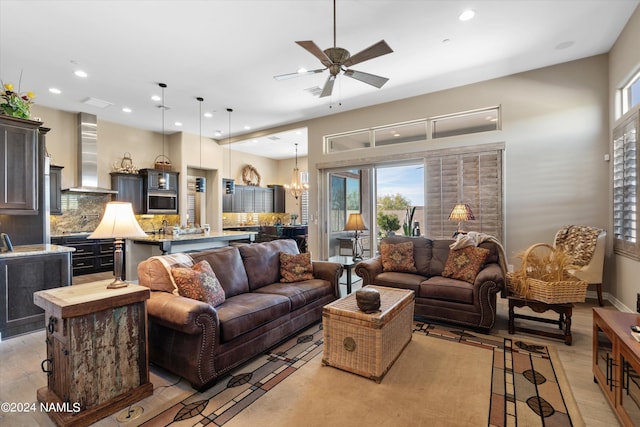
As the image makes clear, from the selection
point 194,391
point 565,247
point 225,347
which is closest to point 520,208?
point 565,247

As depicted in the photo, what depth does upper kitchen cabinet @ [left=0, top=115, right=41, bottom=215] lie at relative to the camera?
11.4 feet

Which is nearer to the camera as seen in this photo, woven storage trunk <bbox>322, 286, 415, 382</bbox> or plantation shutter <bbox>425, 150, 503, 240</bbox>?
woven storage trunk <bbox>322, 286, 415, 382</bbox>

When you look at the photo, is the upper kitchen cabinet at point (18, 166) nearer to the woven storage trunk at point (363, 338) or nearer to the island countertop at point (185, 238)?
the island countertop at point (185, 238)

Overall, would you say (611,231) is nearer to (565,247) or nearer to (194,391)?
(565,247)

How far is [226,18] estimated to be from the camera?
3.33 metres

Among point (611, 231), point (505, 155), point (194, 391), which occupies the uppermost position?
point (505, 155)

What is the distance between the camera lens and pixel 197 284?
8.49 feet

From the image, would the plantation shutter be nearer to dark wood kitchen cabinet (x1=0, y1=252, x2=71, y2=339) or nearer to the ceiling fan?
the ceiling fan

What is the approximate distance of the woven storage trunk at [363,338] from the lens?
90.4 inches

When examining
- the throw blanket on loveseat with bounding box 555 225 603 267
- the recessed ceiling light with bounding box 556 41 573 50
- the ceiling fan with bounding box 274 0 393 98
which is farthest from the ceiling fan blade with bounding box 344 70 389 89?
the throw blanket on loveseat with bounding box 555 225 603 267

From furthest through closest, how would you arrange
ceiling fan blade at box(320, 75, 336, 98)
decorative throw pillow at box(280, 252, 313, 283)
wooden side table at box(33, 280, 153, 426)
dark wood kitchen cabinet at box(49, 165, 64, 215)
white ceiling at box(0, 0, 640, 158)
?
dark wood kitchen cabinet at box(49, 165, 64, 215)
decorative throw pillow at box(280, 252, 313, 283)
ceiling fan blade at box(320, 75, 336, 98)
white ceiling at box(0, 0, 640, 158)
wooden side table at box(33, 280, 153, 426)

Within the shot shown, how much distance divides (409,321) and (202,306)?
192cm

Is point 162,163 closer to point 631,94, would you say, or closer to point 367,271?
point 367,271

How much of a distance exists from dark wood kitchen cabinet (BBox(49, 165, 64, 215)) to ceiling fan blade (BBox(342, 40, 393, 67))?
6430 mm
